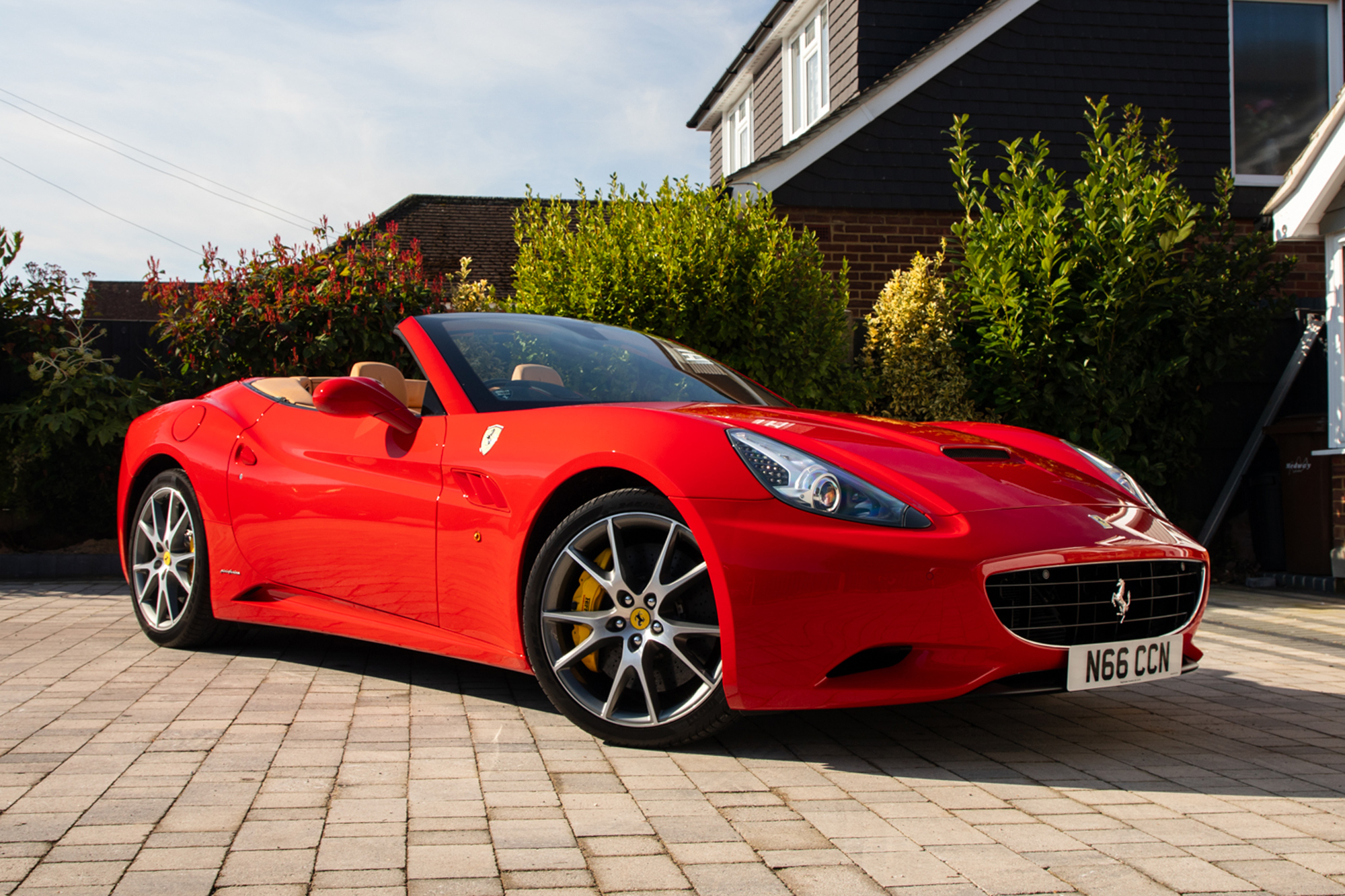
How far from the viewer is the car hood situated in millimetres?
3271

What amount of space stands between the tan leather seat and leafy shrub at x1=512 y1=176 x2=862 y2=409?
12.0 ft

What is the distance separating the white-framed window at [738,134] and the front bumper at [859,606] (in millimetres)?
18167

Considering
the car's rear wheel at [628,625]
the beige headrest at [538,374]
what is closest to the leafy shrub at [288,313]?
the beige headrest at [538,374]

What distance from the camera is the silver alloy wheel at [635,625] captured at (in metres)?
3.31

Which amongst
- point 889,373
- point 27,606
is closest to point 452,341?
point 27,606

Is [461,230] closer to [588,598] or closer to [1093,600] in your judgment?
[588,598]

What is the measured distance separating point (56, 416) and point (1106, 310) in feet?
24.6

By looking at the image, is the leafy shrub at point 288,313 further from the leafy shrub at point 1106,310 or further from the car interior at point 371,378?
the leafy shrub at point 1106,310

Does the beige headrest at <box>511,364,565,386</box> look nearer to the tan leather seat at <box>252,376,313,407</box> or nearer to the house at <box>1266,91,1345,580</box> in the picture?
the tan leather seat at <box>252,376,313,407</box>

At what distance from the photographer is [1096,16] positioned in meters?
13.2

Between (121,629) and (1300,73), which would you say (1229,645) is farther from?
(1300,73)

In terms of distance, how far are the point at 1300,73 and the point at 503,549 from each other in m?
14.0

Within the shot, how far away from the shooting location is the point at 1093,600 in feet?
10.8

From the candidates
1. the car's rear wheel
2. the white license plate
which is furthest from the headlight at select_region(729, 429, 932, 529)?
the white license plate
